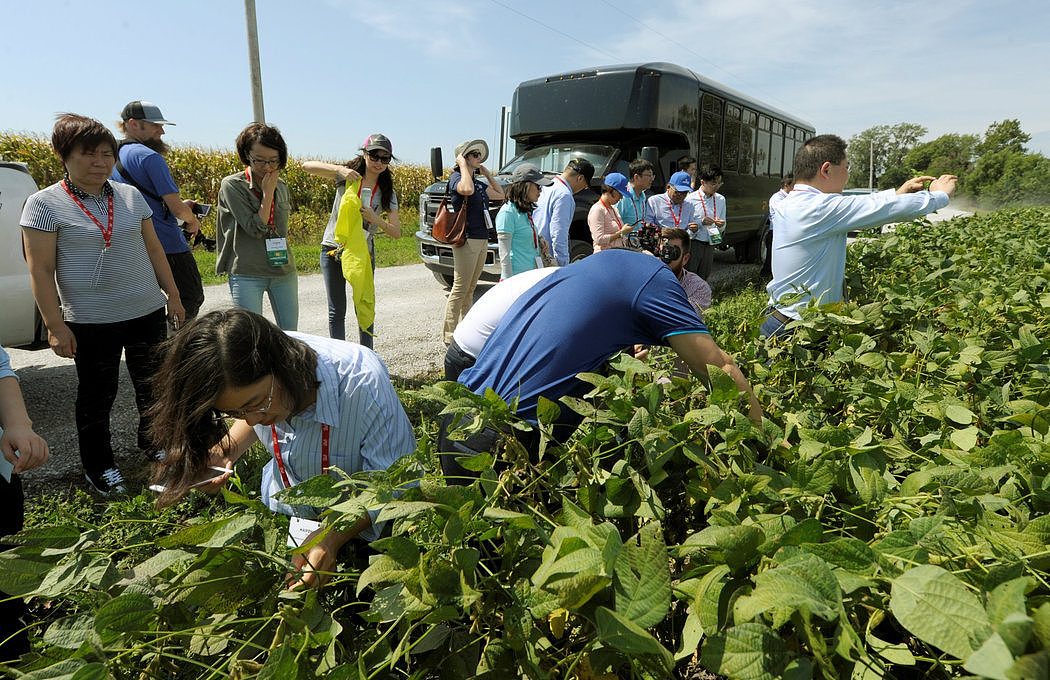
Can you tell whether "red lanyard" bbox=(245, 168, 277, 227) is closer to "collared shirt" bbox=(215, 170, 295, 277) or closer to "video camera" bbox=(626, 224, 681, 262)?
"collared shirt" bbox=(215, 170, 295, 277)

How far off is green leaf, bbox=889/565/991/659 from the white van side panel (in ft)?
18.6

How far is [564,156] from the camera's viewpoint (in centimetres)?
965

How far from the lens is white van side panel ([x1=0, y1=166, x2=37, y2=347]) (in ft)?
15.0

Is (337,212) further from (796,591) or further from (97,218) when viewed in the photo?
(796,591)

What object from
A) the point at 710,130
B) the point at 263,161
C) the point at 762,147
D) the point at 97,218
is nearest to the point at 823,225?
the point at 263,161

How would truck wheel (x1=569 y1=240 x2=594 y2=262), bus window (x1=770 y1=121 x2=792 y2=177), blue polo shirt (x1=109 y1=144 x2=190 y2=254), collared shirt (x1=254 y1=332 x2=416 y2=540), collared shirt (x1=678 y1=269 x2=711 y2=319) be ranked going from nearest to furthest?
collared shirt (x1=254 y1=332 x2=416 y2=540) < blue polo shirt (x1=109 y1=144 x2=190 y2=254) < collared shirt (x1=678 y1=269 x2=711 y2=319) < truck wheel (x1=569 y1=240 x2=594 y2=262) < bus window (x1=770 y1=121 x2=792 y2=177)

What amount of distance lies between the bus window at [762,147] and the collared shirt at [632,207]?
654cm

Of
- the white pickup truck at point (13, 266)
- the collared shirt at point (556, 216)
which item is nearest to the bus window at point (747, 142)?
the collared shirt at point (556, 216)

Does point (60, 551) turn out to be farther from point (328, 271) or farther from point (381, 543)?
point (328, 271)

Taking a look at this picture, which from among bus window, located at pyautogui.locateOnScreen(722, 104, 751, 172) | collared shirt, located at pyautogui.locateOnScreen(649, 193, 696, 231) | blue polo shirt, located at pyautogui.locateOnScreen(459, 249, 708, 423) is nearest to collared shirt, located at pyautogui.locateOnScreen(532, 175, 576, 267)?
collared shirt, located at pyautogui.locateOnScreen(649, 193, 696, 231)

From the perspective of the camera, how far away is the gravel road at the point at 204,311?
A: 3986 millimetres

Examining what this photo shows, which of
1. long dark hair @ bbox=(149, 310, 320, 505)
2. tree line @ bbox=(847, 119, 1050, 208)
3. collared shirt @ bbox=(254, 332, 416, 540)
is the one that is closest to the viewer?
long dark hair @ bbox=(149, 310, 320, 505)

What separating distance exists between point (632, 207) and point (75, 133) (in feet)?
18.4

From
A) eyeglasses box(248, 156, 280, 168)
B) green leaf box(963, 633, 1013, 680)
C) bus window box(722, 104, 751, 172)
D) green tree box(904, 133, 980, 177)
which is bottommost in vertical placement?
green leaf box(963, 633, 1013, 680)
